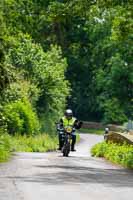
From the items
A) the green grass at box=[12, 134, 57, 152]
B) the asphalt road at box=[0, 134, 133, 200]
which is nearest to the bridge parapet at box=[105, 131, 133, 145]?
the green grass at box=[12, 134, 57, 152]

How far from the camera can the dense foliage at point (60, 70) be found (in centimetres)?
4177

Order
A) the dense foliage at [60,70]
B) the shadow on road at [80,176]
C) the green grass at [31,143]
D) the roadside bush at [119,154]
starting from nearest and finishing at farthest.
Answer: the shadow on road at [80,176] → the roadside bush at [119,154] → the green grass at [31,143] → the dense foliage at [60,70]

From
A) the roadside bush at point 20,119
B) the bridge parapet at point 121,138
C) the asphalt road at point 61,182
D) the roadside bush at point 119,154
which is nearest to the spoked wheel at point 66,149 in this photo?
the roadside bush at point 119,154

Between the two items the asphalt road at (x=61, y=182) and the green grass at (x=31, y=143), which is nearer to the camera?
the asphalt road at (x=61, y=182)

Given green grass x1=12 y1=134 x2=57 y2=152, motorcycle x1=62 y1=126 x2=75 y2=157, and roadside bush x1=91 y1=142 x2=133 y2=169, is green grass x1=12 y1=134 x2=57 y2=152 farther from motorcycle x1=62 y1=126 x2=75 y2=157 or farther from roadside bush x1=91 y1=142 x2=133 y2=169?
motorcycle x1=62 y1=126 x2=75 y2=157

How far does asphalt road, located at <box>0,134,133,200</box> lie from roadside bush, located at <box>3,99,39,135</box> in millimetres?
16549

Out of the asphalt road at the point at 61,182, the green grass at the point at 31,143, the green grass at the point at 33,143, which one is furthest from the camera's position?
the green grass at the point at 33,143

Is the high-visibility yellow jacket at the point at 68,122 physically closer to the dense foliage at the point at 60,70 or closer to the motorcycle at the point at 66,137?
the motorcycle at the point at 66,137

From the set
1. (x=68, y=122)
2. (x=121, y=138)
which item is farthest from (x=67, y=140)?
(x=121, y=138)

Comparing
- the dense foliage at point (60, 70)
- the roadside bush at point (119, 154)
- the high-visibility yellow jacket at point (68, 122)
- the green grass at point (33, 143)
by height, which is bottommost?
the green grass at point (33, 143)

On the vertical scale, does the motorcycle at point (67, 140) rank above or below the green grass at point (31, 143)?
above

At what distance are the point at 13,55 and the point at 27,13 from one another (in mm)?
30553

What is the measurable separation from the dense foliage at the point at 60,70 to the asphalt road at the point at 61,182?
8.50m

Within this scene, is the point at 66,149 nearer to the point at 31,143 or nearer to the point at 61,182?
the point at 61,182
